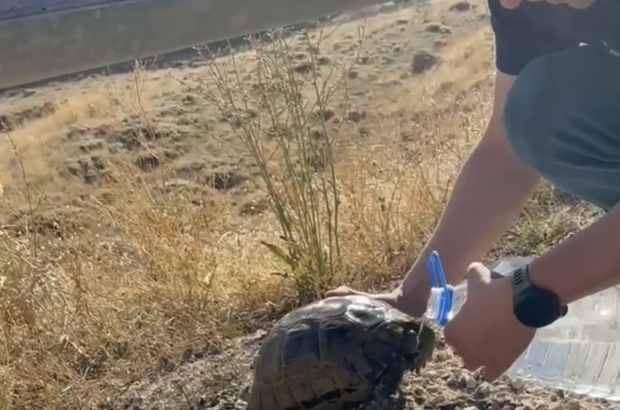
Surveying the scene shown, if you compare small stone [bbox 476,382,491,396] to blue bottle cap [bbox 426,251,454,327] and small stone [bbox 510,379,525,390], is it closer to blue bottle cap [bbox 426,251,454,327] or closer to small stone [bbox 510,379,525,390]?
small stone [bbox 510,379,525,390]

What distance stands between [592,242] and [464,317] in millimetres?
245

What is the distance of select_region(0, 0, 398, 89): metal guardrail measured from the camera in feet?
6.61

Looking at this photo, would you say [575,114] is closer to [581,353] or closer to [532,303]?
[532,303]

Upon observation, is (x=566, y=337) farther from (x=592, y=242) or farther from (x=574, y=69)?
(x=592, y=242)

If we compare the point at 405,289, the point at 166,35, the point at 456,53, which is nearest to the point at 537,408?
the point at 405,289

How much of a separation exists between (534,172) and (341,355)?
58cm

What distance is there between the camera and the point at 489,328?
70.0 inches

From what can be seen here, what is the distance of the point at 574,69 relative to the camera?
214 centimetres

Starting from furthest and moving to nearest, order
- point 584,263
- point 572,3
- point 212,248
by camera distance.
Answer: point 212,248 → point 572,3 → point 584,263

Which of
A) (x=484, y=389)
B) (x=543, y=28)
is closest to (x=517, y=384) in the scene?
(x=484, y=389)

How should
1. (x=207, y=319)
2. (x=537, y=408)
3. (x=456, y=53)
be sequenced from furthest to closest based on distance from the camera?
(x=456, y=53), (x=207, y=319), (x=537, y=408)

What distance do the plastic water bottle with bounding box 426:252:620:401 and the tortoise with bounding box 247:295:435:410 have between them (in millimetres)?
552

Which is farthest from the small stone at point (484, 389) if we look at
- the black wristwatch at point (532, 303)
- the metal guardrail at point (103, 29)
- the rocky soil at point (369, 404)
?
the metal guardrail at point (103, 29)

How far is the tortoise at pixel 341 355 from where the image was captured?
2.21 meters
